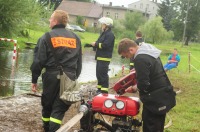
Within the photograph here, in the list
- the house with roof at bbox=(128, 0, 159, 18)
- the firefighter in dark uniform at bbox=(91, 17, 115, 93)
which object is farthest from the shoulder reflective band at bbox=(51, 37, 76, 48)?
the house with roof at bbox=(128, 0, 159, 18)

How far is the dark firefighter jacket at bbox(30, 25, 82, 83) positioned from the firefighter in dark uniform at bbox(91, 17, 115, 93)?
352 centimetres

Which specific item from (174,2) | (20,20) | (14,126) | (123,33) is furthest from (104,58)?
(174,2)

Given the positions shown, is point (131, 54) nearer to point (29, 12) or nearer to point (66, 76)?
point (66, 76)

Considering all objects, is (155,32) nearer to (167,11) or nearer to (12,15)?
(167,11)

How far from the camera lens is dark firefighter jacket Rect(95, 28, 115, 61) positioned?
8.97m

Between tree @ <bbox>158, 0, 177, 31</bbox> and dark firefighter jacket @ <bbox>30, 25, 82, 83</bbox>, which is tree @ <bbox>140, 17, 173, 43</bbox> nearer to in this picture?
tree @ <bbox>158, 0, 177, 31</bbox>

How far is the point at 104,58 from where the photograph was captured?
9.13m

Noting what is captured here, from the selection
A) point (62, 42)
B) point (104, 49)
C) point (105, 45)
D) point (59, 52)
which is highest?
point (62, 42)

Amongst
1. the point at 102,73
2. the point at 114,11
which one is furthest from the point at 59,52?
the point at 114,11

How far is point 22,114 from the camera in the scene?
23.5ft

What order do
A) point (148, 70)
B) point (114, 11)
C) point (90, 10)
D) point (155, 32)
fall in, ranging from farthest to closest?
1. point (114, 11)
2. point (90, 10)
3. point (155, 32)
4. point (148, 70)

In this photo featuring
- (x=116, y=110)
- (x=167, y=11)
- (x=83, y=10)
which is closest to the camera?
(x=116, y=110)

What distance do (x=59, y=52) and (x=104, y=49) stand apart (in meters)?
3.95

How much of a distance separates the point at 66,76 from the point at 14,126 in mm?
1773
